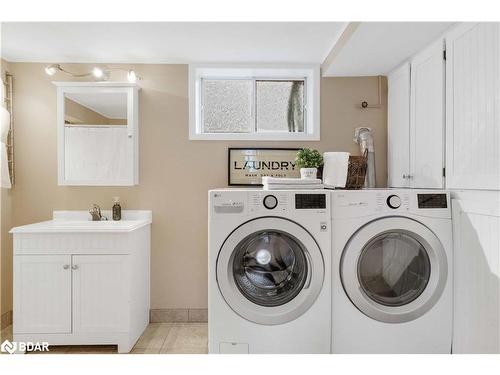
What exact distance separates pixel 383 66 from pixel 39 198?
305 cm

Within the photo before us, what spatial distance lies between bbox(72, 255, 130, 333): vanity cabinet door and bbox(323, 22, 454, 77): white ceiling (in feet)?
7.15

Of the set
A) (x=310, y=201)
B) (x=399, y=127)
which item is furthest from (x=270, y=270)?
(x=399, y=127)

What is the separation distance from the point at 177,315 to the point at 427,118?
2.47m

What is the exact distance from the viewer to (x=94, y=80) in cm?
297

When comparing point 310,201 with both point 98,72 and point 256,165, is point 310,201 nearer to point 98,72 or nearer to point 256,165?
point 256,165

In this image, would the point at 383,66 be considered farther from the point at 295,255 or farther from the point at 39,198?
the point at 39,198

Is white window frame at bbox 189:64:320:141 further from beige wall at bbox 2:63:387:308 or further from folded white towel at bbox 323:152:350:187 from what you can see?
folded white towel at bbox 323:152:350:187

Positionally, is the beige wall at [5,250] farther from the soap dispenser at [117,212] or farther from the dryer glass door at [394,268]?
the dryer glass door at [394,268]

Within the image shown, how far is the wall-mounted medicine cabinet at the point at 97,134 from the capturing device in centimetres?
288

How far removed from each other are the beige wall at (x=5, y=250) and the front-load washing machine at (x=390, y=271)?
102 inches

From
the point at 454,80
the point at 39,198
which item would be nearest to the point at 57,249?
the point at 39,198

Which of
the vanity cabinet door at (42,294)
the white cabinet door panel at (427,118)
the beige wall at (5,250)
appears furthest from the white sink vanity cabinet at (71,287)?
the white cabinet door panel at (427,118)

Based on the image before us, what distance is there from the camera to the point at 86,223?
2809mm

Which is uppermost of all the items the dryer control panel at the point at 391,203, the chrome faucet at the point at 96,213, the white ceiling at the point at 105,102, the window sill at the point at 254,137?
the white ceiling at the point at 105,102
